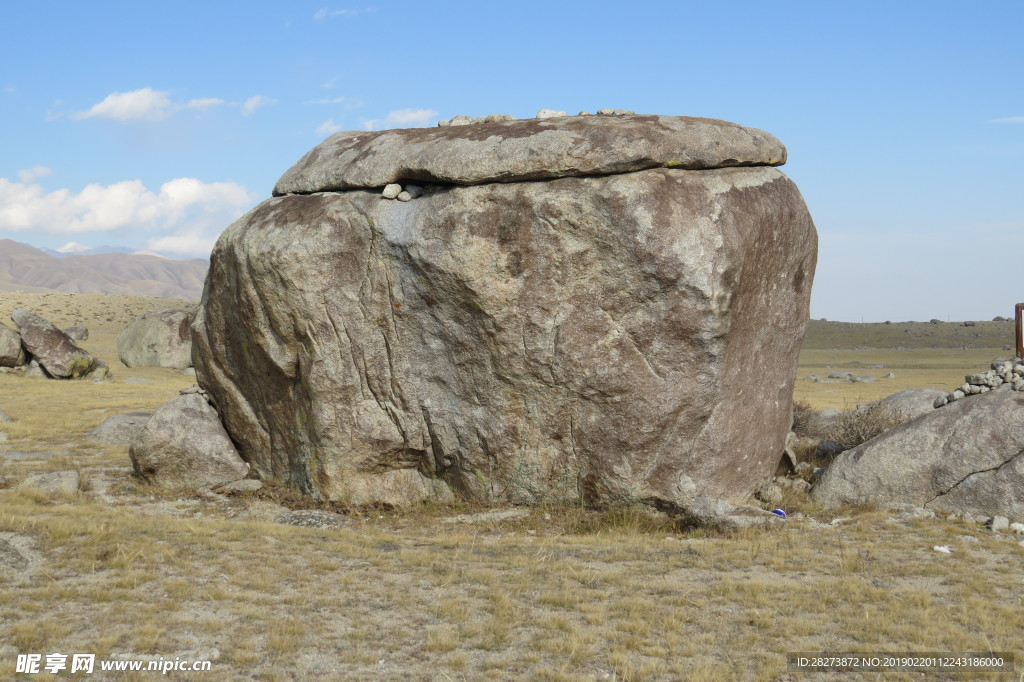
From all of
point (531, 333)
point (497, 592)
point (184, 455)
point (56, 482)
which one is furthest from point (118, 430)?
point (497, 592)

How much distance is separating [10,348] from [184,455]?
2168 centimetres

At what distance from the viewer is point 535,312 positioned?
37.6 ft

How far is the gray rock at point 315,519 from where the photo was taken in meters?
11.6

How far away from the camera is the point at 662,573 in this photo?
30.0 feet

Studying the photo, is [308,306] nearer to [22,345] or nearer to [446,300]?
[446,300]

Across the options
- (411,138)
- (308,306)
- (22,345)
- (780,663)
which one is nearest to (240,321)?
(308,306)

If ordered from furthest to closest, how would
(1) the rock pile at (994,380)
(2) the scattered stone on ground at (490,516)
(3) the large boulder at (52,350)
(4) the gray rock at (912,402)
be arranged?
(3) the large boulder at (52,350)
(4) the gray rock at (912,402)
(1) the rock pile at (994,380)
(2) the scattered stone on ground at (490,516)

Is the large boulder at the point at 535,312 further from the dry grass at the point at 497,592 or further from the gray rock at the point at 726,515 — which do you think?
the dry grass at the point at 497,592

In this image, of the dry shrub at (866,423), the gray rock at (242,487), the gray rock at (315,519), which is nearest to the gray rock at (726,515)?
the dry shrub at (866,423)

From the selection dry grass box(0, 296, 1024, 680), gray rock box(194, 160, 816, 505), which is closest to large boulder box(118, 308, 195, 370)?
gray rock box(194, 160, 816, 505)

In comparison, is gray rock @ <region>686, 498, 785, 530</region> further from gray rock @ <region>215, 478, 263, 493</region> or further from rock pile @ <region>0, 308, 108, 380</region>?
rock pile @ <region>0, 308, 108, 380</region>

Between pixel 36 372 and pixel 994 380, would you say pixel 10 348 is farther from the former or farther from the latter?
pixel 994 380

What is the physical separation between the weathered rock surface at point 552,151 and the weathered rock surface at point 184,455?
176 inches

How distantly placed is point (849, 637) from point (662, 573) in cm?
217
